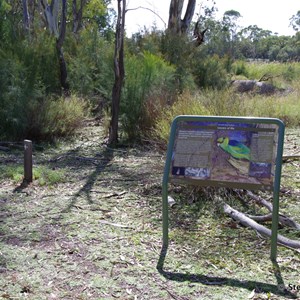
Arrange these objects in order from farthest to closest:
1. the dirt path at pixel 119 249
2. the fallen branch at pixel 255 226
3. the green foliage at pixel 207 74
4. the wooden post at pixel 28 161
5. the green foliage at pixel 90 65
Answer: the green foliage at pixel 207 74
the green foliage at pixel 90 65
the wooden post at pixel 28 161
the fallen branch at pixel 255 226
the dirt path at pixel 119 249

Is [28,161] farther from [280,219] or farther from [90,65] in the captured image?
[90,65]

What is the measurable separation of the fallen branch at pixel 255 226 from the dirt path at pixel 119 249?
0.08 meters

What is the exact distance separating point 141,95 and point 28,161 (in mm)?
3966

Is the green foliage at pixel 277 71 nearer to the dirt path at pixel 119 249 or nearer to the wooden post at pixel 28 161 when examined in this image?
the dirt path at pixel 119 249

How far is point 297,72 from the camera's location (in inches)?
915

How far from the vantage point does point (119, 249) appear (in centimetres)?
393

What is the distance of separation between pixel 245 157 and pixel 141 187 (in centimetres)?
218

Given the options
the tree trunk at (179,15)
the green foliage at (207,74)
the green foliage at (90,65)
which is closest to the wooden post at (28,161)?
the green foliage at (90,65)

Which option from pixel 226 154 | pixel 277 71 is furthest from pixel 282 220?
pixel 277 71

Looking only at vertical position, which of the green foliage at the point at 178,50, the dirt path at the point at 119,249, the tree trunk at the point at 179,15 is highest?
the tree trunk at the point at 179,15

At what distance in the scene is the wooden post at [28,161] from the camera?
5.78 m

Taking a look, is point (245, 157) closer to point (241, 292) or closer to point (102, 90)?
point (241, 292)

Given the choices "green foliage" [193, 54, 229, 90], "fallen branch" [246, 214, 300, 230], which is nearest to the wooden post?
"fallen branch" [246, 214, 300, 230]

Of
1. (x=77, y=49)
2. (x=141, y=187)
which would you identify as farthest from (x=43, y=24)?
(x=141, y=187)
